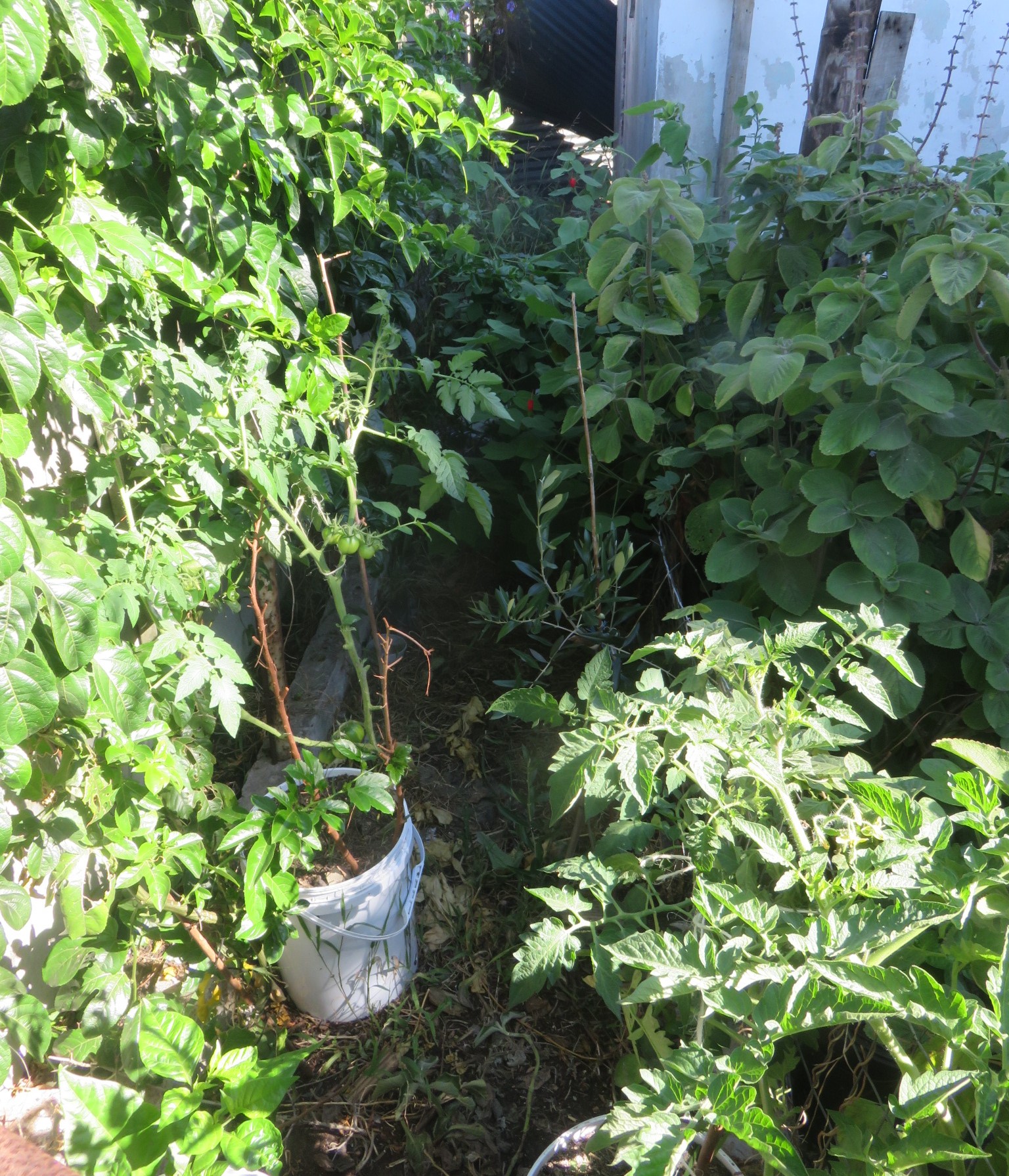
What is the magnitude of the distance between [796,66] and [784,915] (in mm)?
4183

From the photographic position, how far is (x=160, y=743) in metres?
1.26

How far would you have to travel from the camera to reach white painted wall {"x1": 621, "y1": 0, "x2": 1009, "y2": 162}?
11.9ft

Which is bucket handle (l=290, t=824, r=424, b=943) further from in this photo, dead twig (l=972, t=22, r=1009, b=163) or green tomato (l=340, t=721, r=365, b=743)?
dead twig (l=972, t=22, r=1009, b=163)

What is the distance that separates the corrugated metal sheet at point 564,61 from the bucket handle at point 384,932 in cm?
459

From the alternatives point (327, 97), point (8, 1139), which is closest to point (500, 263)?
point (327, 97)

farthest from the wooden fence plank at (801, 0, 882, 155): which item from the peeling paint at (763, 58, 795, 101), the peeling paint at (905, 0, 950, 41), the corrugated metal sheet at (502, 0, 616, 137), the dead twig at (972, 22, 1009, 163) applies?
the corrugated metal sheet at (502, 0, 616, 137)

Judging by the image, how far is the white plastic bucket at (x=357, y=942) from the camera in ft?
5.27

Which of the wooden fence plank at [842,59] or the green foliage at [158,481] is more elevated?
the wooden fence plank at [842,59]

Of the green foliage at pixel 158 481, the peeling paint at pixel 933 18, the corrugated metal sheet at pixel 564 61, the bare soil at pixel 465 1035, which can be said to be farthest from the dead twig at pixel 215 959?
the corrugated metal sheet at pixel 564 61

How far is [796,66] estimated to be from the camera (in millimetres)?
3795

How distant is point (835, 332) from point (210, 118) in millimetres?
1186

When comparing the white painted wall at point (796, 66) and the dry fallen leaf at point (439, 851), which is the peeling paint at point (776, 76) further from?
the dry fallen leaf at point (439, 851)

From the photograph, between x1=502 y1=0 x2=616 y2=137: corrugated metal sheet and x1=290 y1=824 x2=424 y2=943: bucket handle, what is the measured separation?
459cm

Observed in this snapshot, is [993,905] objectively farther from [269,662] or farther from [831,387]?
[269,662]
